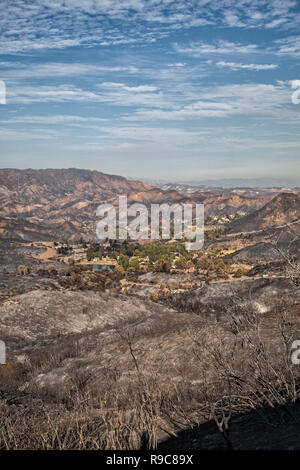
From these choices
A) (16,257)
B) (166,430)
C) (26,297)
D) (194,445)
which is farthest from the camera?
(16,257)
